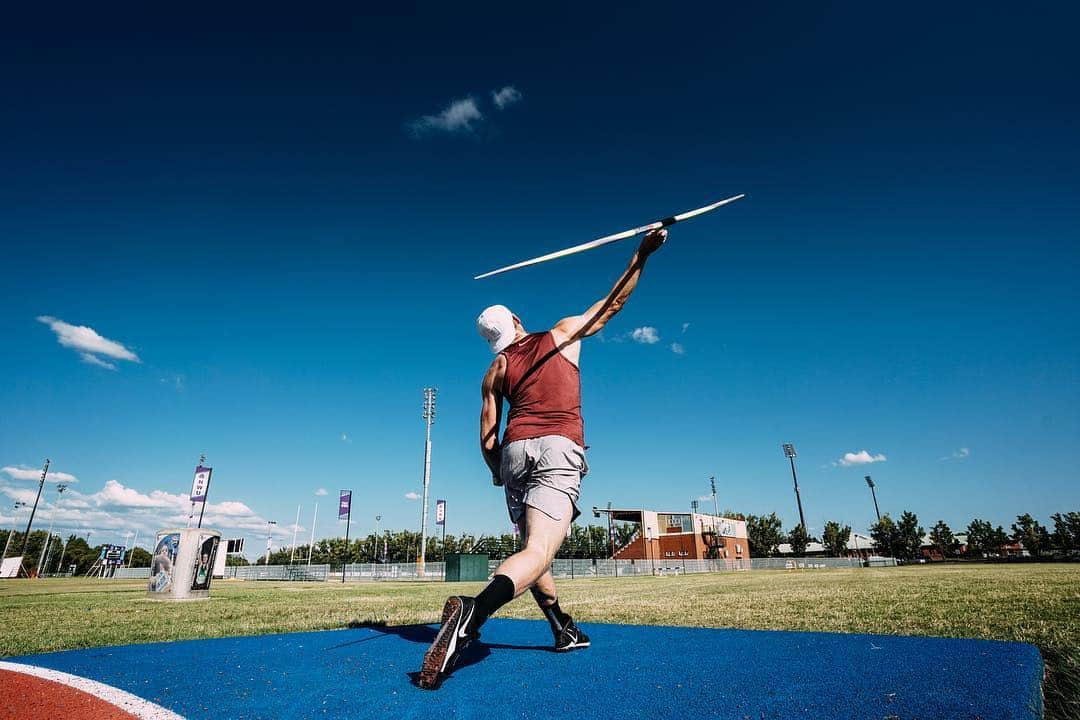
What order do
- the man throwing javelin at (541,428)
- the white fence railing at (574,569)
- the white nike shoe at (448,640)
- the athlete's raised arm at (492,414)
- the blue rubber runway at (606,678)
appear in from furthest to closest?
1. the white fence railing at (574,569)
2. the athlete's raised arm at (492,414)
3. the man throwing javelin at (541,428)
4. the white nike shoe at (448,640)
5. the blue rubber runway at (606,678)

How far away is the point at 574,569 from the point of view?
137 ft

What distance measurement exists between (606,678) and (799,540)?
85042 mm

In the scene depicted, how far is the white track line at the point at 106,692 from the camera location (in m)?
2.09

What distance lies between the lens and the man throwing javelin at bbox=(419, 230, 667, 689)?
109 inches

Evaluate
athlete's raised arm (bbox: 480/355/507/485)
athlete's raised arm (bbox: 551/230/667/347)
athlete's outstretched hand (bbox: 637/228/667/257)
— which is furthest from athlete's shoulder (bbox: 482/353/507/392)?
athlete's outstretched hand (bbox: 637/228/667/257)

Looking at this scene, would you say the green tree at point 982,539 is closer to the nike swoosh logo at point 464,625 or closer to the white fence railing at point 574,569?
→ the white fence railing at point 574,569

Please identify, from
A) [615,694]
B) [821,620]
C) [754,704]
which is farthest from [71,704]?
[821,620]

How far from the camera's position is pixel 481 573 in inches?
1300

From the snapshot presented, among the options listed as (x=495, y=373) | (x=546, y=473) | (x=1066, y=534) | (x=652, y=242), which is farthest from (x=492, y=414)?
(x=1066, y=534)

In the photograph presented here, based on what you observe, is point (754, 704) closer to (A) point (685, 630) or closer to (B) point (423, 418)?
(A) point (685, 630)

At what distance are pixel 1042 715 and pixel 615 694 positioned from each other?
158 cm

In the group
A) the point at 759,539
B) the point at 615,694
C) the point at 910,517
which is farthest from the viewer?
the point at 759,539

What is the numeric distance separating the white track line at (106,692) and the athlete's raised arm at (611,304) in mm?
2486

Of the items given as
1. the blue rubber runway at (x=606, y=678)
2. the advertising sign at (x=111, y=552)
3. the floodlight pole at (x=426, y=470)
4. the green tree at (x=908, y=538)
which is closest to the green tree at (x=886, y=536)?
the green tree at (x=908, y=538)
